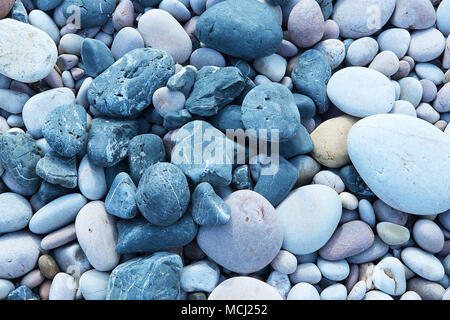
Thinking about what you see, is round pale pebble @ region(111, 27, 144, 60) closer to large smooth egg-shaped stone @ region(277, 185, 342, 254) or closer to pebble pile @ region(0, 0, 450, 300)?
pebble pile @ region(0, 0, 450, 300)

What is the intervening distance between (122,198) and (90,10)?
2.43 ft

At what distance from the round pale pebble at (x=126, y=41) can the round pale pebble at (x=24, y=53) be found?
0.23 meters

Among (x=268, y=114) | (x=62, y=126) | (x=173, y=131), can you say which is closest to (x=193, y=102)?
(x=173, y=131)

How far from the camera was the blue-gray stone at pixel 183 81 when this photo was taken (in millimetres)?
1266

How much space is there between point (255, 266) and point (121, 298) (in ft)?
1.37

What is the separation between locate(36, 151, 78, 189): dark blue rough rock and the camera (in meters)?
1.19

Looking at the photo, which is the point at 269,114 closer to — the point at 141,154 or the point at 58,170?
the point at 141,154

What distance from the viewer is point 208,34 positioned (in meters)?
1.36

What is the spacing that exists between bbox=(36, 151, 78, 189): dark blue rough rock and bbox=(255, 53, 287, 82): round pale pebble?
743mm

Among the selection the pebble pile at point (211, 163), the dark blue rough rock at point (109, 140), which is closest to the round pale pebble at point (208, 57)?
the pebble pile at point (211, 163)

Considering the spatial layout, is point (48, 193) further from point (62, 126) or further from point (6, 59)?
point (6, 59)

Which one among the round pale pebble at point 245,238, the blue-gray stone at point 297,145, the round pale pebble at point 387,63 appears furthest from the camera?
the round pale pebble at point 387,63

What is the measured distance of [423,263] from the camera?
1.24 meters

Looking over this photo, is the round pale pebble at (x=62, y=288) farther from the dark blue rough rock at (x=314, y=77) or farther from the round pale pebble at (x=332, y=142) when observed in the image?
the dark blue rough rock at (x=314, y=77)
